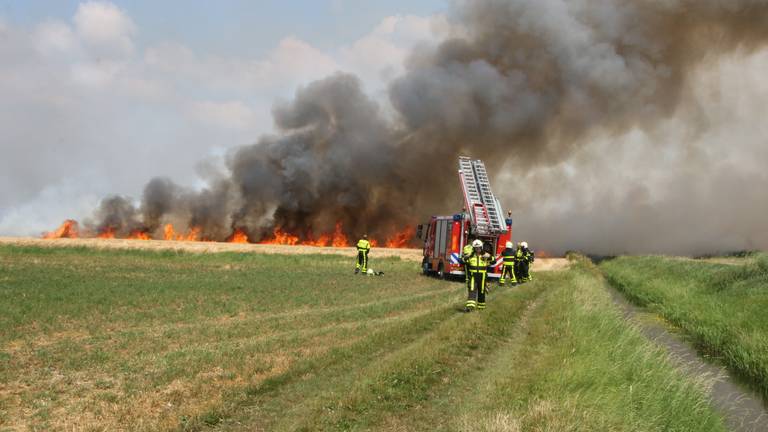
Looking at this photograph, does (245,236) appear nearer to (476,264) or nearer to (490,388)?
(476,264)

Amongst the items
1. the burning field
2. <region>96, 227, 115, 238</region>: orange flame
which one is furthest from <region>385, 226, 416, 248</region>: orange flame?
<region>96, 227, 115, 238</region>: orange flame

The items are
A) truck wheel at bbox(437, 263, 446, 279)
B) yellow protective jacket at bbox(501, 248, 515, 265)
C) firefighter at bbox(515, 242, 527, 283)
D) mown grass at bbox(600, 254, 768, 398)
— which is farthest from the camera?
truck wheel at bbox(437, 263, 446, 279)

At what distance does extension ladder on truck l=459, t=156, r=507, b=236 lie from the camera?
2762 cm

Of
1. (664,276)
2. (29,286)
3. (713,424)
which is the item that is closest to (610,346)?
(713,424)

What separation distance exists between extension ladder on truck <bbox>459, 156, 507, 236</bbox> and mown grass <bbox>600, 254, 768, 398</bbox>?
21.6ft

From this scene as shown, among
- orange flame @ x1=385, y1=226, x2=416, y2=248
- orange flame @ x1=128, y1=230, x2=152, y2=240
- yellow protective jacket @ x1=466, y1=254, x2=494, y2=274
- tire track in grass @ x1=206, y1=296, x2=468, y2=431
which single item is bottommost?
tire track in grass @ x1=206, y1=296, x2=468, y2=431

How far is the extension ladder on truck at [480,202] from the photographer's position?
90.6 ft

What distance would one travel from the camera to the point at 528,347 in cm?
1206

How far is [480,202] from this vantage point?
28.6 metres

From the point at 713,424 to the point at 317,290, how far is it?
15.6m

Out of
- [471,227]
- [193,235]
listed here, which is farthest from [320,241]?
[471,227]

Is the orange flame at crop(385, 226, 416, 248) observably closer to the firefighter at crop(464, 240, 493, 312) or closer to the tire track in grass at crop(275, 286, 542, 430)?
the firefighter at crop(464, 240, 493, 312)

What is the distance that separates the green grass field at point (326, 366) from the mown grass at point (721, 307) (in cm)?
230

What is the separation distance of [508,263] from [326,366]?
17802 millimetres
